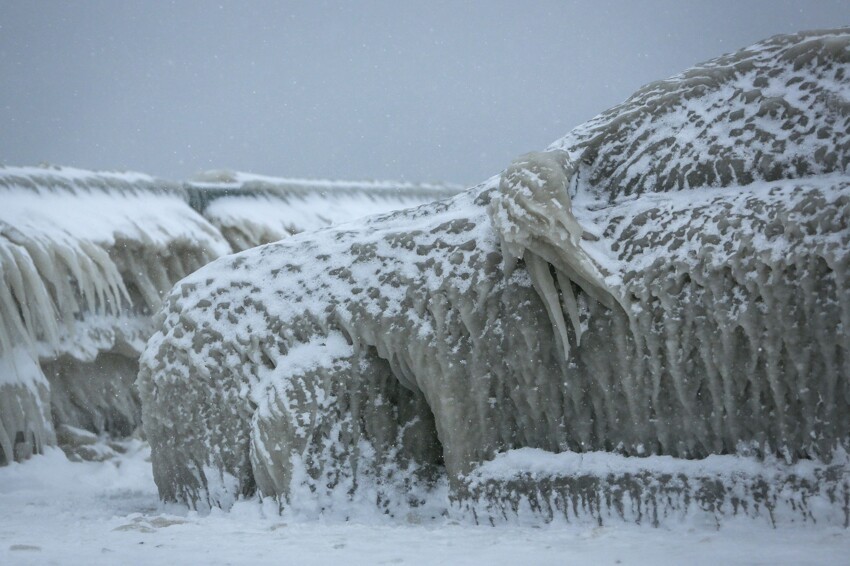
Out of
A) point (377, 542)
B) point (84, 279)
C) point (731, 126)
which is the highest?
point (84, 279)

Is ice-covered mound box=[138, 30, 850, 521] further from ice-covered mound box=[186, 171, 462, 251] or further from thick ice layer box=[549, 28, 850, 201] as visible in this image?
ice-covered mound box=[186, 171, 462, 251]

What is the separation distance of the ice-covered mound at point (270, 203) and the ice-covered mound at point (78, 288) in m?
0.48

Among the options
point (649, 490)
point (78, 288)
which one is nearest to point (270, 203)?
point (78, 288)

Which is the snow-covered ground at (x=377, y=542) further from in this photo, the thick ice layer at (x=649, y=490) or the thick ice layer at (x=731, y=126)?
the thick ice layer at (x=731, y=126)

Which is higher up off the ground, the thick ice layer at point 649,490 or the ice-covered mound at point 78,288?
the ice-covered mound at point 78,288

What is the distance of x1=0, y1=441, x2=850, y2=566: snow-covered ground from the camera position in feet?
5.93

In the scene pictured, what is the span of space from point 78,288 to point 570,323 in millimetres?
3063

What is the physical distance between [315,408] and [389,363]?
26 centimetres

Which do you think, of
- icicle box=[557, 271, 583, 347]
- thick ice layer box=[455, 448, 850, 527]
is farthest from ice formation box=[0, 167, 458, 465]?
icicle box=[557, 271, 583, 347]

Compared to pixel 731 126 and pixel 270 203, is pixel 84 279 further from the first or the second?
pixel 731 126

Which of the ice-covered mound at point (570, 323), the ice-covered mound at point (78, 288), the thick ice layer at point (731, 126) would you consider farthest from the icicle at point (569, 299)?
the ice-covered mound at point (78, 288)

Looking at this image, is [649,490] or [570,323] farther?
[570,323]

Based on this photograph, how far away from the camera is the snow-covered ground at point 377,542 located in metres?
1.81

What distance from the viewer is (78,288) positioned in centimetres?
446
